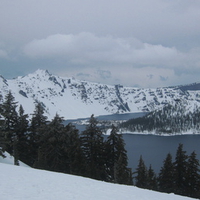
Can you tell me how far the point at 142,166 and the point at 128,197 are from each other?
1089 inches

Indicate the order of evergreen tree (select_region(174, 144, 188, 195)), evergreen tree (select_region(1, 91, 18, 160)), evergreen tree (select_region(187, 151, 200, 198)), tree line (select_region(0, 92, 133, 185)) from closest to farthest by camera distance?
tree line (select_region(0, 92, 133, 185)) < evergreen tree (select_region(1, 91, 18, 160)) < evergreen tree (select_region(187, 151, 200, 198)) < evergreen tree (select_region(174, 144, 188, 195))

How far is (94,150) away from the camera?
92.7 feet

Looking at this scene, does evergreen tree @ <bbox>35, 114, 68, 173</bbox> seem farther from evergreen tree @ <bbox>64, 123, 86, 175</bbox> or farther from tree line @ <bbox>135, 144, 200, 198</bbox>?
tree line @ <bbox>135, 144, 200, 198</bbox>

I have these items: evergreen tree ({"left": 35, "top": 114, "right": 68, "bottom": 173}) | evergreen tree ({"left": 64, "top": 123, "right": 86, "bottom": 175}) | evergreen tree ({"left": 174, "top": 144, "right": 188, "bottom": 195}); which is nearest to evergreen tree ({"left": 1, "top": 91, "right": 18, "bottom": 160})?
evergreen tree ({"left": 35, "top": 114, "right": 68, "bottom": 173})

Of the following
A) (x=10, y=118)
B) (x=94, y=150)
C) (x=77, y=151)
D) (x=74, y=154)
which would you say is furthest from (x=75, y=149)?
(x=10, y=118)

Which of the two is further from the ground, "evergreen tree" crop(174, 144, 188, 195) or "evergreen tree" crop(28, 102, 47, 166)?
"evergreen tree" crop(28, 102, 47, 166)

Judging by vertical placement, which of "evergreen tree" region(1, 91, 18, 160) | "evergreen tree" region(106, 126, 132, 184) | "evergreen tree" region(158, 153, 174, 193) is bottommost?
"evergreen tree" region(158, 153, 174, 193)

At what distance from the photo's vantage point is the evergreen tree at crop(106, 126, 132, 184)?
2848cm

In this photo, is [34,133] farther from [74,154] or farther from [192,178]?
[192,178]

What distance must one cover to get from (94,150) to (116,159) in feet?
15.0

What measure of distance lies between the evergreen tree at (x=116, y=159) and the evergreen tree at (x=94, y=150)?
123 centimetres

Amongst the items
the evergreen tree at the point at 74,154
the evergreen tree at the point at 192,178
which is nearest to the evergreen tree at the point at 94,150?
the evergreen tree at the point at 74,154

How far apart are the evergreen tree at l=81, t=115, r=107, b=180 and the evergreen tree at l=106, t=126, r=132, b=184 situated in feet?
4.03

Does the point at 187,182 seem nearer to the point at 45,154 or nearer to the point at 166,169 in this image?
the point at 166,169
